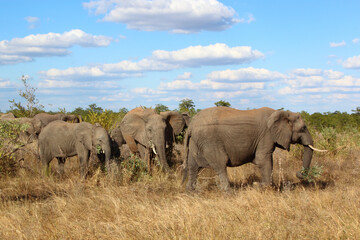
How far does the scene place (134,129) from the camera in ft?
40.3

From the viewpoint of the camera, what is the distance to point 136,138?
1227cm

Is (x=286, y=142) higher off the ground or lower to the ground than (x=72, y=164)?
higher

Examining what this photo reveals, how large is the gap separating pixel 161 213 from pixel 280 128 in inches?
134

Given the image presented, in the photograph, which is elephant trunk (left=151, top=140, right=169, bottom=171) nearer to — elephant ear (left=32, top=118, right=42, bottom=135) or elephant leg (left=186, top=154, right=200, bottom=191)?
elephant leg (left=186, top=154, right=200, bottom=191)

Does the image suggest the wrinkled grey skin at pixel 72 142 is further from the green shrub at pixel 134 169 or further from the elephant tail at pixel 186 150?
the elephant tail at pixel 186 150

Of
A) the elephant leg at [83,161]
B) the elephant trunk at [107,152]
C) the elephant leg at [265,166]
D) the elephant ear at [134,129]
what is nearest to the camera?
the elephant leg at [265,166]

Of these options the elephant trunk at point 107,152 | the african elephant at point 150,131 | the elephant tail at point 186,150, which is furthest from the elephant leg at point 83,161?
the elephant tail at point 186,150

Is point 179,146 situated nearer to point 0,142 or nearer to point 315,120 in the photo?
point 0,142

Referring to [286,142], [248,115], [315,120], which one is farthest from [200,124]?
[315,120]

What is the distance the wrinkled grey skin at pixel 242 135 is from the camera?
28.0ft

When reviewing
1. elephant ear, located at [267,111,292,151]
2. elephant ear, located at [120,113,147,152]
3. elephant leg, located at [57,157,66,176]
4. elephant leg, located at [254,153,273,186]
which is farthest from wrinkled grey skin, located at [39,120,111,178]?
elephant ear, located at [267,111,292,151]

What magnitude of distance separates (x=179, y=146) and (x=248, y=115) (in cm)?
574

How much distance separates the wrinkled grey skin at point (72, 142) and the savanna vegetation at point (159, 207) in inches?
13.8

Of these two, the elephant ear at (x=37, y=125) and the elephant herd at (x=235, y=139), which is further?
the elephant ear at (x=37, y=125)
